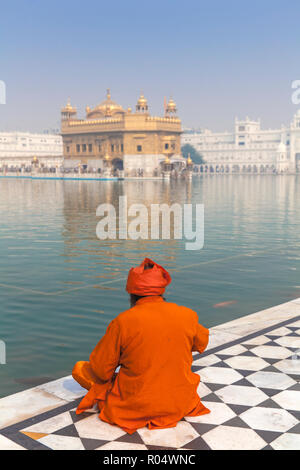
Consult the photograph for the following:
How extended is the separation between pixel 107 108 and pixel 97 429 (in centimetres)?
7179

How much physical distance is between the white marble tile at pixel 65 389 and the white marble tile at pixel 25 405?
0.05m

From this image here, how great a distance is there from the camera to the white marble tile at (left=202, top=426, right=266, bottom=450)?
2.74 metres

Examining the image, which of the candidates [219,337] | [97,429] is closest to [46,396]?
[97,429]

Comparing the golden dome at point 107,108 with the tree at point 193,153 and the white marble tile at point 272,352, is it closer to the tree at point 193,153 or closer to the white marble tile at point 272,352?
the tree at point 193,153

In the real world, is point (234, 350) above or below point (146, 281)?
below

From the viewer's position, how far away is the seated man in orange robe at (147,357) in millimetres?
2879

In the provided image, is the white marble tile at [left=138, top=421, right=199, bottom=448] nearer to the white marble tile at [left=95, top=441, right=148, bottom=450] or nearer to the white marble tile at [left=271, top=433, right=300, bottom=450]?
the white marble tile at [left=95, top=441, right=148, bottom=450]

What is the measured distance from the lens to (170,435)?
9.36 ft

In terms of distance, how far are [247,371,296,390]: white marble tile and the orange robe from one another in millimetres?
756

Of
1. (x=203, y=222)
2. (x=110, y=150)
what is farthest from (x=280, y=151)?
(x=203, y=222)

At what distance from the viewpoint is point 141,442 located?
9.11 ft

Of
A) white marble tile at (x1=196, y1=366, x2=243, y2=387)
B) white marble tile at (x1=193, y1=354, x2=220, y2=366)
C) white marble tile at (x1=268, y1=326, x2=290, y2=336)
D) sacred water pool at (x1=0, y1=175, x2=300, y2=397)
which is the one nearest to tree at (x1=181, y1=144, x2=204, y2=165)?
sacred water pool at (x1=0, y1=175, x2=300, y2=397)

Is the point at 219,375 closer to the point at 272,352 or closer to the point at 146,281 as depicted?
the point at 272,352
